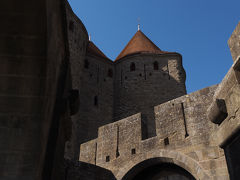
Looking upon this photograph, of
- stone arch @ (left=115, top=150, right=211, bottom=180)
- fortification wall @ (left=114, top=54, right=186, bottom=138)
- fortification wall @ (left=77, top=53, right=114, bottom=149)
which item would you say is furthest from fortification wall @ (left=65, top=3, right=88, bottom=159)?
stone arch @ (left=115, top=150, right=211, bottom=180)

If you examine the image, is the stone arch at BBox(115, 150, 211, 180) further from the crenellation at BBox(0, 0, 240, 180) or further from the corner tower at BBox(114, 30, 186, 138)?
the corner tower at BBox(114, 30, 186, 138)

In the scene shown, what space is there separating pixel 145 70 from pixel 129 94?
1.87 meters

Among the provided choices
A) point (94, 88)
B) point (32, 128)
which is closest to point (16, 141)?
point (32, 128)

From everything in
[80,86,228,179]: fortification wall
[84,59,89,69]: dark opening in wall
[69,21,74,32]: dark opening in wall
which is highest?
[69,21,74,32]: dark opening in wall

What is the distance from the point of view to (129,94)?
16.7m

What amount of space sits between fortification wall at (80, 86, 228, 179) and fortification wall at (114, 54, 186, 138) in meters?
6.86

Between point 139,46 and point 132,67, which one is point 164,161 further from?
point 139,46

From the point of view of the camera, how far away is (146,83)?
16922 mm

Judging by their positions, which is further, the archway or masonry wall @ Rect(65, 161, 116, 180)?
the archway

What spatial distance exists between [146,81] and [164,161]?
32.0 feet

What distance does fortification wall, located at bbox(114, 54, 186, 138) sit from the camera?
16.3 metres

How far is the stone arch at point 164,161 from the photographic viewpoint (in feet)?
21.8

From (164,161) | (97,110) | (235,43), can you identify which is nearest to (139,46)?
(97,110)

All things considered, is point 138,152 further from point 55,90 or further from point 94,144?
point 55,90
